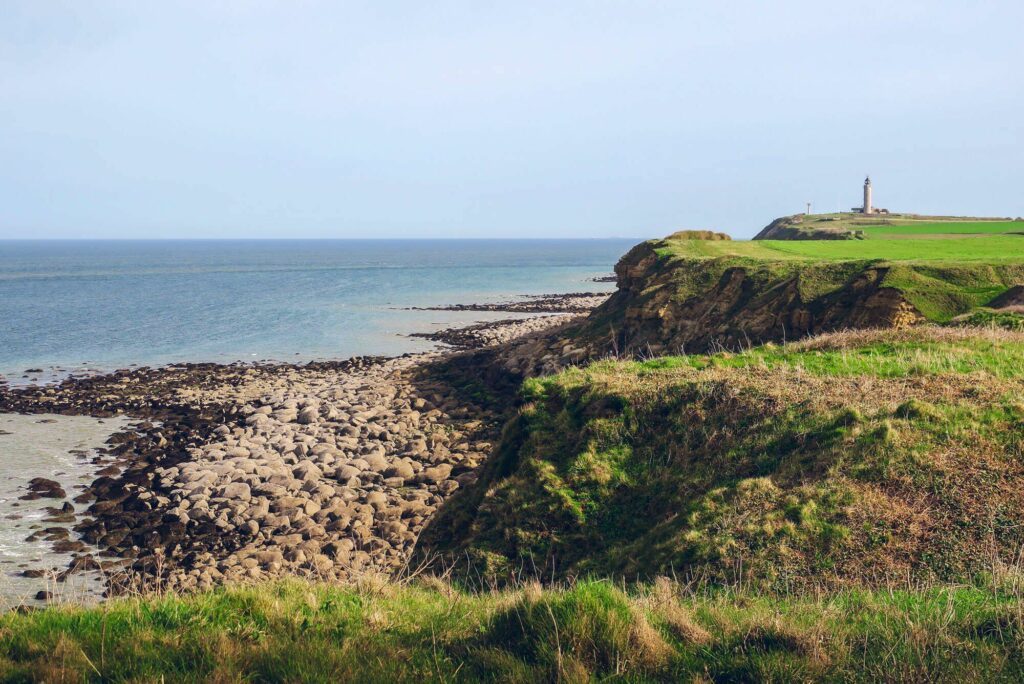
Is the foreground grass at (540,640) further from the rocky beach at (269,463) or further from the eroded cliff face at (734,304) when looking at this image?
the eroded cliff face at (734,304)

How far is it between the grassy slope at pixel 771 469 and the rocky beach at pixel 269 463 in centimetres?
297

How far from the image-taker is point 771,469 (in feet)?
40.3

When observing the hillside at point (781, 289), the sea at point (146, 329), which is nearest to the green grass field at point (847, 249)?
the hillside at point (781, 289)

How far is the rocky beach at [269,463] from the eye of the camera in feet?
62.8

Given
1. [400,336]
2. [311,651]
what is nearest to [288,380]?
[400,336]

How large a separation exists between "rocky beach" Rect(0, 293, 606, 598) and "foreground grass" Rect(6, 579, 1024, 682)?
4.55 m

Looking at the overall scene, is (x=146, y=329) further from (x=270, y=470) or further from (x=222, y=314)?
(x=270, y=470)

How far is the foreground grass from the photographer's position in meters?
6.28

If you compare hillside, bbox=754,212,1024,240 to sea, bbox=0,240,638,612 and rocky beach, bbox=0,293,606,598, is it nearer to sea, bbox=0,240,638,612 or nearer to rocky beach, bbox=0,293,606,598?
sea, bbox=0,240,638,612

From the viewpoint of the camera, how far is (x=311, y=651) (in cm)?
677

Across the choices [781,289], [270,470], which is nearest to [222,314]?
[270,470]

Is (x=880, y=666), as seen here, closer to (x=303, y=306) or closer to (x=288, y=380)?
(x=288, y=380)

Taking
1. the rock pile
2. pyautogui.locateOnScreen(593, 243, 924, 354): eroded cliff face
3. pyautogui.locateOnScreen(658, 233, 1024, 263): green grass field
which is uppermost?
pyautogui.locateOnScreen(658, 233, 1024, 263): green grass field

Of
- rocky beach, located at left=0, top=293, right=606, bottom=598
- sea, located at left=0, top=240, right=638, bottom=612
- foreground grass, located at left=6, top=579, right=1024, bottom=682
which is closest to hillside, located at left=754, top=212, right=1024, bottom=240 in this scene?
sea, located at left=0, top=240, right=638, bottom=612
